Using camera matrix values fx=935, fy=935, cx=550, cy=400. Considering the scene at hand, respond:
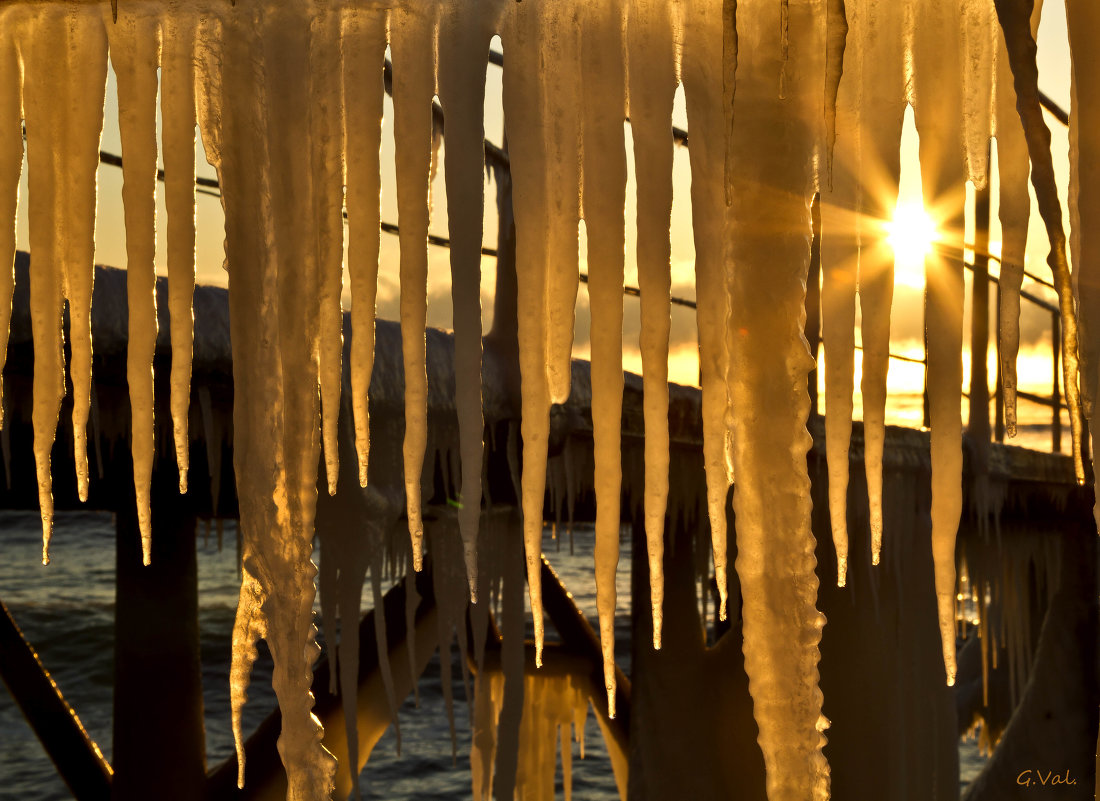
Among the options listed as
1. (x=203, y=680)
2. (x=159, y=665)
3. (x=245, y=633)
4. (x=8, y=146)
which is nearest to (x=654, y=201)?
(x=245, y=633)

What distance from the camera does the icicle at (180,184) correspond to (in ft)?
5.32

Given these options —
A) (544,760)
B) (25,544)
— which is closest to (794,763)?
(544,760)

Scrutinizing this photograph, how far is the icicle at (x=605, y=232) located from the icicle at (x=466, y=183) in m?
0.17

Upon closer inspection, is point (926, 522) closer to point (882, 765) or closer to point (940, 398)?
point (882, 765)

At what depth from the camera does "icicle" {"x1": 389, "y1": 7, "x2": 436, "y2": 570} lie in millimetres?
1550

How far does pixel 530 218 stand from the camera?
60.4 inches

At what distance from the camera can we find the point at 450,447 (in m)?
2.96

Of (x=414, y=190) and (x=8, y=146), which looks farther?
(x=8, y=146)

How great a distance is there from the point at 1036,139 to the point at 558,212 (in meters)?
0.70

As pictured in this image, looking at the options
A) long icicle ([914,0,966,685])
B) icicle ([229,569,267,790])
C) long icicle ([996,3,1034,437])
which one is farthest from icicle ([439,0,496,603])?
long icicle ([996,3,1034,437])

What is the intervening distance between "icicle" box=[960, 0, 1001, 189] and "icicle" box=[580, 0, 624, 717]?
1.78ft

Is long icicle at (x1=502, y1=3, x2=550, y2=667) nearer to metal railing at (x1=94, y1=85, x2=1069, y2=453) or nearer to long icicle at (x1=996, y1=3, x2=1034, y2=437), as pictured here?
metal railing at (x1=94, y1=85, x2=1069, y2=453)

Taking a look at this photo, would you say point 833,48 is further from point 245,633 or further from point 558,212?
point 245,633

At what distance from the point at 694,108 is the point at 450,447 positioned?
66.0 inches
